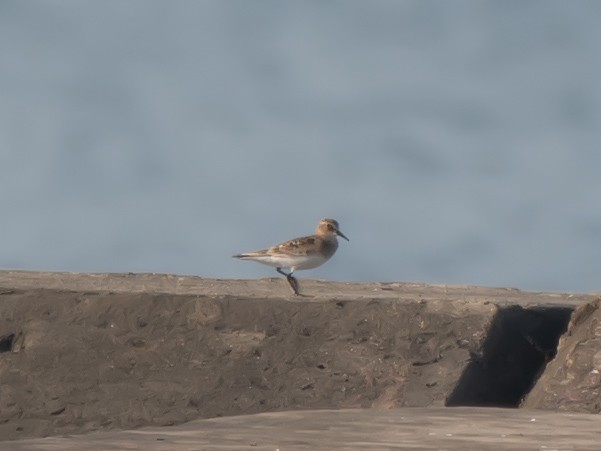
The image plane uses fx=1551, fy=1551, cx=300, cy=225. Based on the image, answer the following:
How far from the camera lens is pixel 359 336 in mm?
11500

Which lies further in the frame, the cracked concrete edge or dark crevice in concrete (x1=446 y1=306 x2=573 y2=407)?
the cracked concrete edge

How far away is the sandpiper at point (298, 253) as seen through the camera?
45.7 feet

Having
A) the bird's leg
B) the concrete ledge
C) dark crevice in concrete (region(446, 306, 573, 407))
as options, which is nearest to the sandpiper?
the bird's leg

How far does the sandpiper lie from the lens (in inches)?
548

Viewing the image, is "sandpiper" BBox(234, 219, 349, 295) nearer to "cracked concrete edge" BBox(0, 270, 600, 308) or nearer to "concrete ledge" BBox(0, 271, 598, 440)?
"cracked concrete edge" BBox(0, 270, 600, 308)

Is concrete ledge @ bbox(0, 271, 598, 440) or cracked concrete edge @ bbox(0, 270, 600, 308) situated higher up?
cracked concrete edge @ bbox(0, 270, 600, 308)

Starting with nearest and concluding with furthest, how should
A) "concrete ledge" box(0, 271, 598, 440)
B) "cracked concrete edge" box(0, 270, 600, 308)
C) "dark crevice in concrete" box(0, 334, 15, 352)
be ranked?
"concrete ledge" box(0, 271, 598, 440), "dark crevice in concrete" box(0, 334, 15, 352), "cracked concrete edge" box(0, 270, 600, 308)

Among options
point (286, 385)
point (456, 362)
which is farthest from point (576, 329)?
point (286, 385)

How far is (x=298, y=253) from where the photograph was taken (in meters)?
14.1

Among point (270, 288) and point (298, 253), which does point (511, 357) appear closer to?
point (270, 288)

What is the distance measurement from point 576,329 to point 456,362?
35.4 inches

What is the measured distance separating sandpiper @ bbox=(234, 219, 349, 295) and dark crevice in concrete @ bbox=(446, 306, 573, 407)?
2511mm

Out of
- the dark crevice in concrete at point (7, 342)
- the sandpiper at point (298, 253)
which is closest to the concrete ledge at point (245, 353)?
the dark crevice in concrete at point (7, 342)

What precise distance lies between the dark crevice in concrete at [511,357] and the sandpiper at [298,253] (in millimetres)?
2511
